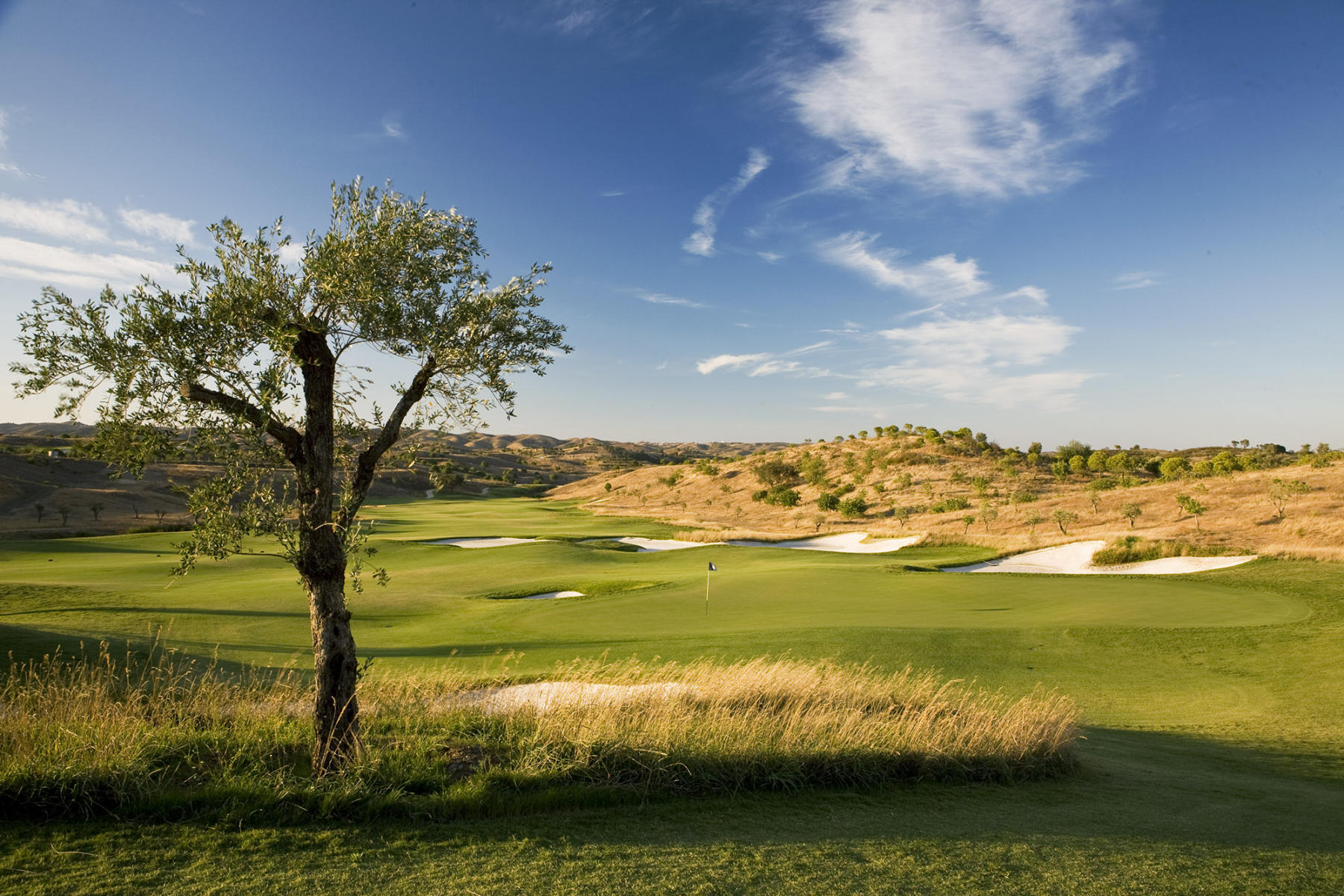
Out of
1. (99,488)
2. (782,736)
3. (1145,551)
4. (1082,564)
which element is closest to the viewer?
Result: (782,736)

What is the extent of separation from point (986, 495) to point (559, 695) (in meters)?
45.3

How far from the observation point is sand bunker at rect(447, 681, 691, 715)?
7871 mm

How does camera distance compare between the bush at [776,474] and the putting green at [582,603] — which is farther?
the bush at [776,474]

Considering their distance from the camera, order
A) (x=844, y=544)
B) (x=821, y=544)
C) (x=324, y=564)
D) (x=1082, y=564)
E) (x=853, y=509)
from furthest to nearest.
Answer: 1. (x=853, y=509)
2. (x=821, y=544)
3. (x=844, y=544)
4. (x=1082, y=564)
5. (x=324, y=564)

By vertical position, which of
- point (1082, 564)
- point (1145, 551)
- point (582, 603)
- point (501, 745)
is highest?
point (501, 745)

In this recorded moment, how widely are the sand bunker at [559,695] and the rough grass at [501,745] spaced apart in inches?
1.8

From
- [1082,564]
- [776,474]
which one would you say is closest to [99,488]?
[776,474]

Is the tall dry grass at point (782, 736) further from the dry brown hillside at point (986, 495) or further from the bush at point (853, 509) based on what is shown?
the bush at point (853, 509)

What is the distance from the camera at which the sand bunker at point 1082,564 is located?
21859 millimetres

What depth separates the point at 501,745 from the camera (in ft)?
22.9

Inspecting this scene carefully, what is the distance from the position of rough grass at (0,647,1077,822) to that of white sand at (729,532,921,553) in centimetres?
2295

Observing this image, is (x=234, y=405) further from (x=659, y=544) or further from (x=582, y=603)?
(x=659, y=544)

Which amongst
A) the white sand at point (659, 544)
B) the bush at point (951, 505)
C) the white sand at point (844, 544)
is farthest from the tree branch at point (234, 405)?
the bush at point (951, 505)

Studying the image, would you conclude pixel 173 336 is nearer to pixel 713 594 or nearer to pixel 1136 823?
pixel 1136 823
